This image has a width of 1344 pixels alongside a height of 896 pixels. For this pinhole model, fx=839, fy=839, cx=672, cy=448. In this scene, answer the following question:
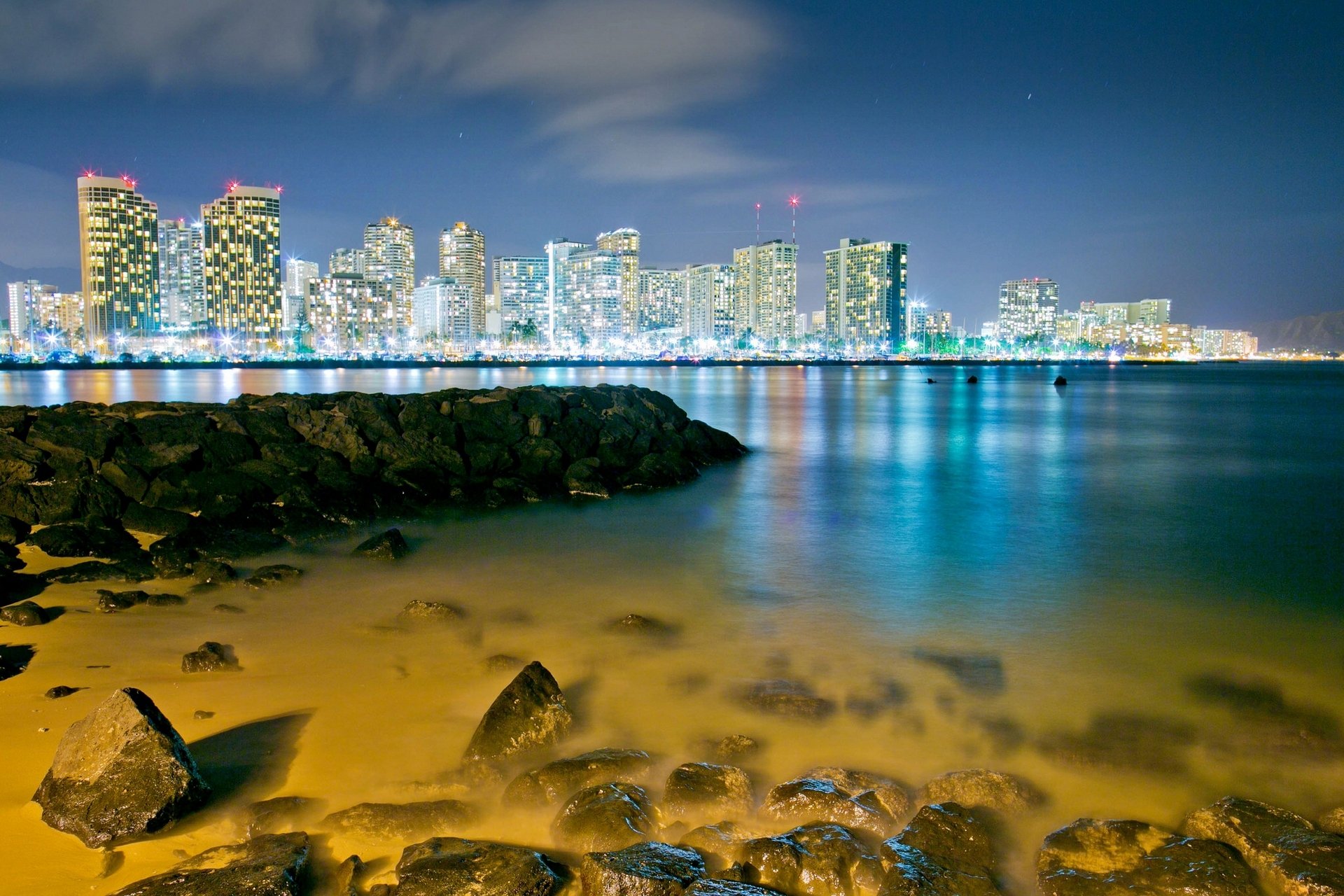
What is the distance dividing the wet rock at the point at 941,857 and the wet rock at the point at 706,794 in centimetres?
83

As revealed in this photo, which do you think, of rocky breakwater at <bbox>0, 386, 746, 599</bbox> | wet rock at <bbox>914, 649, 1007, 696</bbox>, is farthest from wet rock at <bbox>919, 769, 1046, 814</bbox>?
rocky breakwater at <bbox>0, 386, 746, 599</bbox>

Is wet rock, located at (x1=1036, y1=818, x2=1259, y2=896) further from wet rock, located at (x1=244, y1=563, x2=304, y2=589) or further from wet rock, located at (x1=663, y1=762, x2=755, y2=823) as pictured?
wet rock, located at (x1=244, y1=563, x2=304, y2=589)

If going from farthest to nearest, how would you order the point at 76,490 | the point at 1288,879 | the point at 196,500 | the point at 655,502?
the point at 655,502 → the point at 196,500 → the point at 76,490 → the point at 1288,879

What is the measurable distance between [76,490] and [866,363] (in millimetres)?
196551

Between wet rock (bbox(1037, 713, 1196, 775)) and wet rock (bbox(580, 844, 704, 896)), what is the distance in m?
2.82

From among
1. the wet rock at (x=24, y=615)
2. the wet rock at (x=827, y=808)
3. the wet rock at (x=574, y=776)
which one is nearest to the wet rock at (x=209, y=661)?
the wet rock at (x=24, y=615)

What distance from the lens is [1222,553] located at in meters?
11.8

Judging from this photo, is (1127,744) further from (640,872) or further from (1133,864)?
(640,872)

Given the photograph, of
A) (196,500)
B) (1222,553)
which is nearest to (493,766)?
(196,500)

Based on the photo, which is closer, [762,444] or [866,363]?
[762,444]

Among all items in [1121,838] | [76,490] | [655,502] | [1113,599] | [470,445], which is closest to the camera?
[1121,838]

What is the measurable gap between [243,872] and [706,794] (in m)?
2.28

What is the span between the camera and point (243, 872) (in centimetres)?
368

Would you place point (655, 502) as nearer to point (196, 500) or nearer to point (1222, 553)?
point (196, 500)
